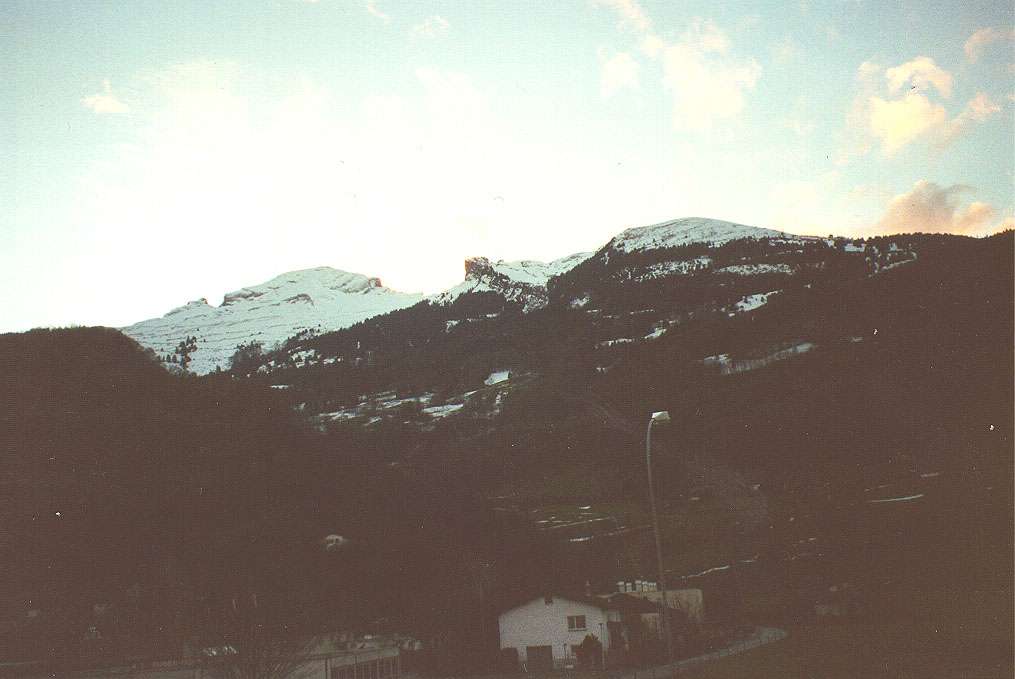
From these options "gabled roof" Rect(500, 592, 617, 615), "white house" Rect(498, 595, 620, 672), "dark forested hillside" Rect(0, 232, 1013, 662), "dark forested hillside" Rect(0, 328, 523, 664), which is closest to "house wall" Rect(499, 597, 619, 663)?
"white house" Rect(498, 595, 620, 672)

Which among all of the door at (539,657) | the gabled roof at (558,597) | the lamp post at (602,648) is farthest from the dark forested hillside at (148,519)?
the lamp post at (602,648)

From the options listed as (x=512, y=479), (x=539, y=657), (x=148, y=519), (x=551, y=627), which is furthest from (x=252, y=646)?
(x=512, y=479)

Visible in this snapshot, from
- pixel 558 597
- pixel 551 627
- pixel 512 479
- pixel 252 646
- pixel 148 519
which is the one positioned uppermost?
pixel 148 519

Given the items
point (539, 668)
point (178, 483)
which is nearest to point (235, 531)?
point (178, 483)

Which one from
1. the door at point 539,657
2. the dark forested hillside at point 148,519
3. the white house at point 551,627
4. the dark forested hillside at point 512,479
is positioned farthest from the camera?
the white house at point 551,627

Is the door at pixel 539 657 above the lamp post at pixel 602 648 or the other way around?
the other way around

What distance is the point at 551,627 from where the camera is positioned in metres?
57.2

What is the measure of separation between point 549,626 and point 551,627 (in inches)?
6.9

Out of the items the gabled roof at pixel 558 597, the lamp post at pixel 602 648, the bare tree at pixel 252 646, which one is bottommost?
the lamp post at pixel 602 648

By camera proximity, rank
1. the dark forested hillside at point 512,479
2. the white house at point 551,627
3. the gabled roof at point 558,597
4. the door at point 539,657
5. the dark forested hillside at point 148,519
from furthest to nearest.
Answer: the gabled roof at point 558,597 → the white house at point 551,627 → the door at point 539,657 → the dark forested hillside at point 512,479 → the dark forested hillside at point 148,519

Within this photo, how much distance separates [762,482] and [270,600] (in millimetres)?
117249

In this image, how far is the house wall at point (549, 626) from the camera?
2222 inches

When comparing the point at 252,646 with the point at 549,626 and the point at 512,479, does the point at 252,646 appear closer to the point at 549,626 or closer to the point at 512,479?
the point at 549,626

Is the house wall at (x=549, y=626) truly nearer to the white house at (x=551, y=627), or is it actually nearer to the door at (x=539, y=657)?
the white house at (x=551, y=627)
